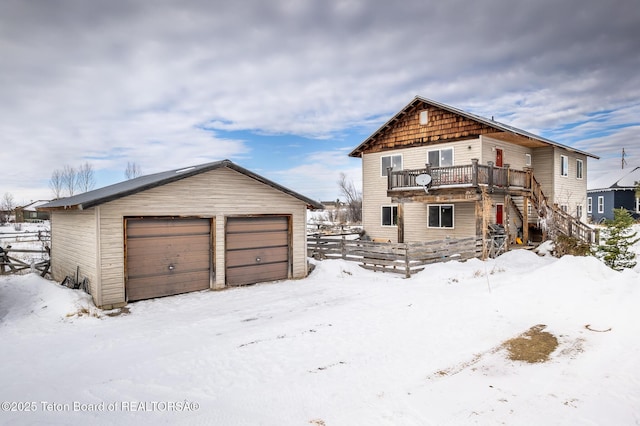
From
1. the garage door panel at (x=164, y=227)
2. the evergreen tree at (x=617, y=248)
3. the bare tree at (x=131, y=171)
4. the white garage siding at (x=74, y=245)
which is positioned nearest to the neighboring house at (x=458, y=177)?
the evergreen tree at (x=617, y=248)

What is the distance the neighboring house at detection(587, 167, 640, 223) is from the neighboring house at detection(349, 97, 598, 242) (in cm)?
1745

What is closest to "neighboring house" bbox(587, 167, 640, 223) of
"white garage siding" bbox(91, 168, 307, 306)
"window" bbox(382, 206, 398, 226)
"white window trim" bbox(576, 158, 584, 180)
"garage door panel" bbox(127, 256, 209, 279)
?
"white window trim" bbox(576, 158, 584, 180)

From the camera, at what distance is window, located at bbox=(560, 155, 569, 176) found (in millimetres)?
25889

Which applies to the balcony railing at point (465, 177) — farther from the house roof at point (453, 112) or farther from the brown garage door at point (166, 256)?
the brown garage door at point (166, 256)

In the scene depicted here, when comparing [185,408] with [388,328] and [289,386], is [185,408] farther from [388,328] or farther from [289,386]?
[388,328]

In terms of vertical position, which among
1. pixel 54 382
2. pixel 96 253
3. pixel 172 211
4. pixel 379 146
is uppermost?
pixel 379 146

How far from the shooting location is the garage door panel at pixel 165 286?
37.1 ft

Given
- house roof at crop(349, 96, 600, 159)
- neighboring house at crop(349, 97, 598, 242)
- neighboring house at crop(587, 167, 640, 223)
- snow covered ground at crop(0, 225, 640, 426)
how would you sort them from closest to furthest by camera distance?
snow covered ground at crop(0, 225, 640, 426)
neighboring house at crop(349, 97, 598, 242)
house roof at crop(349, 96, 600, 159)
neighboring house at crop(587, 167, 640, 223)

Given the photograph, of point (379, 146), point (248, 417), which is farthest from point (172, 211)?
point (379, 146)

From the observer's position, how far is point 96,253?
34.7 feet

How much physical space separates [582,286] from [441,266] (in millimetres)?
5267

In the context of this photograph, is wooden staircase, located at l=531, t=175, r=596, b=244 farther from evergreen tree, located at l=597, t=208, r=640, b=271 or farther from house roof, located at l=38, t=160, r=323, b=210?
house roof, located at l=38, t=160, r=323, b=210

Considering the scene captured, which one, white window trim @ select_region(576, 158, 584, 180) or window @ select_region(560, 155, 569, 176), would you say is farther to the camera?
white window trim @ select_region(576, 158, 584, 180)

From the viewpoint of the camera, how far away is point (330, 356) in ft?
23.2
